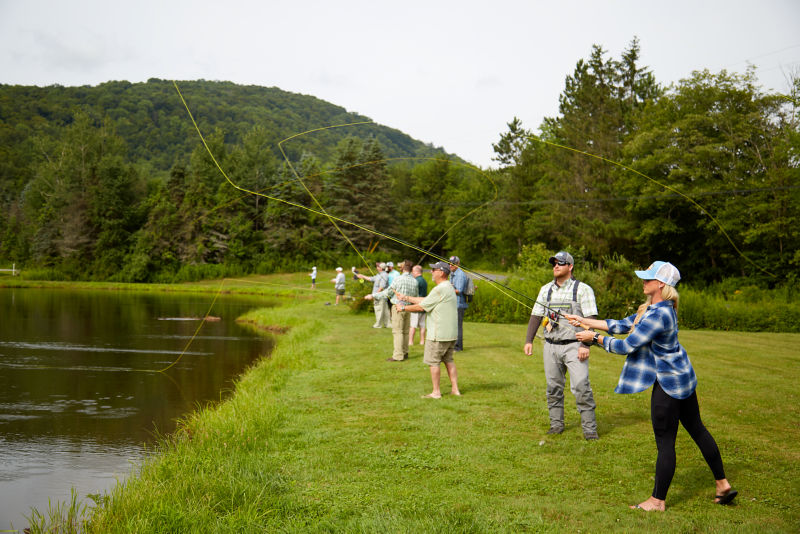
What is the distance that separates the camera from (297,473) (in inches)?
216

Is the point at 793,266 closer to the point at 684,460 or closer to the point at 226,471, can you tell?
the point at 684,460

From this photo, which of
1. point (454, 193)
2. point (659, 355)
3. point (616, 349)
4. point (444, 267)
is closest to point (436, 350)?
point (444, 267)

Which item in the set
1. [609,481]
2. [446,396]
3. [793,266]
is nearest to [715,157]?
[793,266]

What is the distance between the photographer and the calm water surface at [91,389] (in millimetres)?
7203

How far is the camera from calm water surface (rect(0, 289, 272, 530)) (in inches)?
284

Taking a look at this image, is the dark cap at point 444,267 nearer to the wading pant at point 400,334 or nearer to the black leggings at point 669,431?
the wading pant at point 400,334

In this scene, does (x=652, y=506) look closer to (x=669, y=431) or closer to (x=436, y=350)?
(x=669, y=431)

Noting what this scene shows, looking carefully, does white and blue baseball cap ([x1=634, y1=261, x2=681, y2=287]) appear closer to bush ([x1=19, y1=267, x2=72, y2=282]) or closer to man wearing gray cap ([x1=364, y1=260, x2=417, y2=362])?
man wearing gray cap ([x1=364, y1=260, x2=417, y2=362])

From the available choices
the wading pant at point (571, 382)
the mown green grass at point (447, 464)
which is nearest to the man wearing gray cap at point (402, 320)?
the mown green grass at point (447, 464)

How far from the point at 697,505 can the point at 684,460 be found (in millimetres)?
1189

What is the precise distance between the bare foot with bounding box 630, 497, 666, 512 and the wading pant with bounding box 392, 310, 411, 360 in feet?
23.3

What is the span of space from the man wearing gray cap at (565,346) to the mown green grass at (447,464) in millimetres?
292

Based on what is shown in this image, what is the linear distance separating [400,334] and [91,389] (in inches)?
241

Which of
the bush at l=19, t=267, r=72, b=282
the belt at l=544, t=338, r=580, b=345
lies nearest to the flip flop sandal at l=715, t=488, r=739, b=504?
the belt at l=544, t=338, r=580, b=345
